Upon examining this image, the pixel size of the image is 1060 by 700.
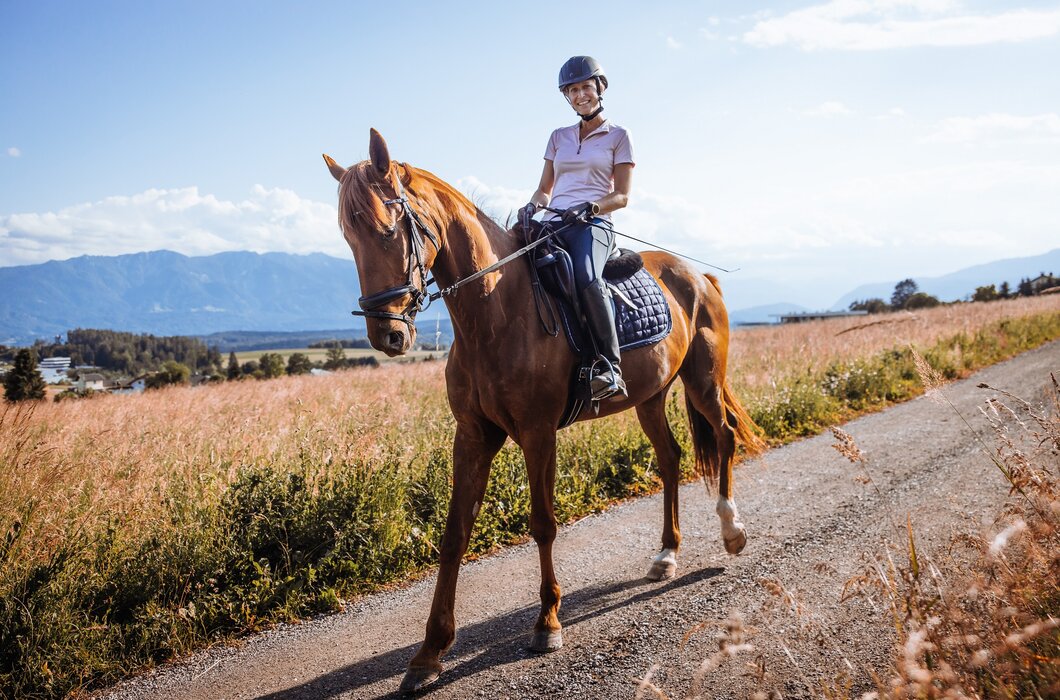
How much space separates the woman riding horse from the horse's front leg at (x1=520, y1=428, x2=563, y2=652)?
52 centimetres

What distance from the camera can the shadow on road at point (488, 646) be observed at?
3.63 m

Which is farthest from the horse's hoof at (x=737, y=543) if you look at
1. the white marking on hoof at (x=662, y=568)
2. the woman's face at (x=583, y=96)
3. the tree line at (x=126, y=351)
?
the tree line at (x=126, y=351)

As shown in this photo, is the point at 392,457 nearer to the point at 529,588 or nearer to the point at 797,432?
the point at 529,588

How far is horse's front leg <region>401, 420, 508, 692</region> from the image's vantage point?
12.1 feet

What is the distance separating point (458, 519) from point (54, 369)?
13.8 m

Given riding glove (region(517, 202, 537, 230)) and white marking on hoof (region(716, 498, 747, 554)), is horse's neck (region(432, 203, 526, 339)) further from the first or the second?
white marking on hoof (region(716, 498, 747, 554))

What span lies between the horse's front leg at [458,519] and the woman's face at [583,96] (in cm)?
247

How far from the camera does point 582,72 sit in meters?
4.54

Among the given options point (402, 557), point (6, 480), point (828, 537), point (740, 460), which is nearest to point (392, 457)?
point (402, 557)

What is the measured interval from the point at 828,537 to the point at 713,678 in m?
2.47

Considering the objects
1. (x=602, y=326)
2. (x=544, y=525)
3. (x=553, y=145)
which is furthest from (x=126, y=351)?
(x=602, y=326)

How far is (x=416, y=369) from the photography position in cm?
1620

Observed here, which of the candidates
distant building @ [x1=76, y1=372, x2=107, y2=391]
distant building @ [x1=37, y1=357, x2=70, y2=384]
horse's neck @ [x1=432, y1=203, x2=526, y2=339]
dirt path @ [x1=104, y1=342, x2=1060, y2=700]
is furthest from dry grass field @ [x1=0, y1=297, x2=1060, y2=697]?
distant building @ [x1=76, y1=372, x2=107, y2=391]

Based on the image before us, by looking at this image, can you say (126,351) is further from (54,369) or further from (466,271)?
(466,271)
